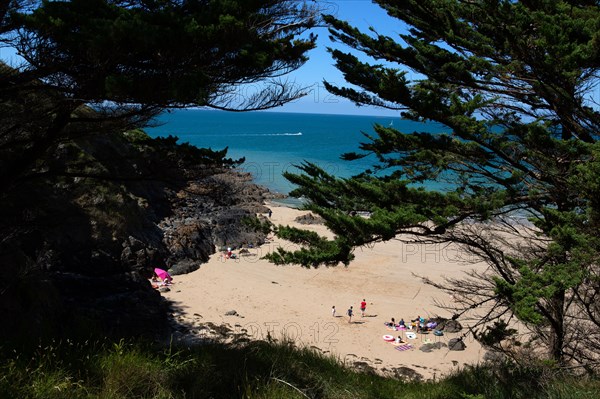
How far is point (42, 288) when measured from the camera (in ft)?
23.3

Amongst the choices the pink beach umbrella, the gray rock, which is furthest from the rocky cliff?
the gray rock

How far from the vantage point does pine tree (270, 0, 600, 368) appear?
4.30 m

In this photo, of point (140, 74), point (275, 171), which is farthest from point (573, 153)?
point (275, 171)

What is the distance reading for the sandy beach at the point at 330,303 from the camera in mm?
10039

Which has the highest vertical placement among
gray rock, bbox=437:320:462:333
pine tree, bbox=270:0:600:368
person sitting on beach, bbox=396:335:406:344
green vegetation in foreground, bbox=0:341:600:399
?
pine tree, bbox=270:0:600:368

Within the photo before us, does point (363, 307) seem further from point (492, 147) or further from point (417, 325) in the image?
point (492, 147)

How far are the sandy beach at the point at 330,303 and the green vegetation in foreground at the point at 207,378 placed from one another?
264cm

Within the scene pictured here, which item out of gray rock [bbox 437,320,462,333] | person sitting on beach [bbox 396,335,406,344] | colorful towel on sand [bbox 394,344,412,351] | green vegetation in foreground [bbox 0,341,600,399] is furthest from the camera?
gray rock [bbox 437,320,462,333]

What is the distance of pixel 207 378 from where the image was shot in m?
3.98

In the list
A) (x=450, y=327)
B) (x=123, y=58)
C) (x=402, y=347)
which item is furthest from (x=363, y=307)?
(x=123, y=58)

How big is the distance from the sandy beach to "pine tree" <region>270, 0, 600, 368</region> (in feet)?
11.1

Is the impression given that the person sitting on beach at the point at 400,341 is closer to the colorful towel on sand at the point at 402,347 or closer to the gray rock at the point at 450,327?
the colorful towel on sand at the point at 402,347

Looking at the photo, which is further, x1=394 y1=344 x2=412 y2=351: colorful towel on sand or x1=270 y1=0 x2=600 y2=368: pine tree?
x1=394 y1=344 x2=412 y2=351: colorful towel on sand

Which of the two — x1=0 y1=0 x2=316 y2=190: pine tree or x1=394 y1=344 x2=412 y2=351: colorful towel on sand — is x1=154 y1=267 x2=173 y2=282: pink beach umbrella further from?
x1=0 y1=0 x2=316 y2=190: pine tree
